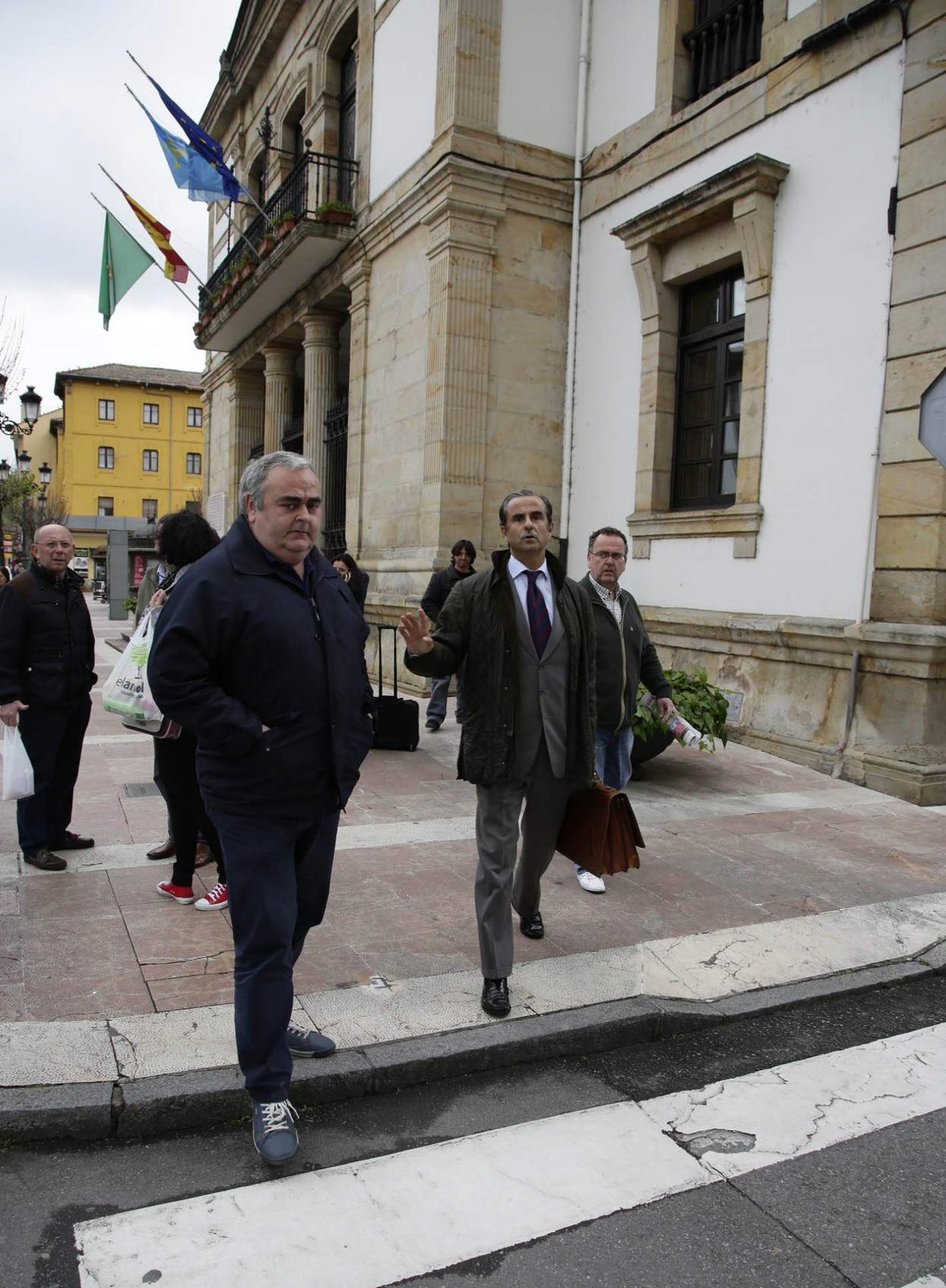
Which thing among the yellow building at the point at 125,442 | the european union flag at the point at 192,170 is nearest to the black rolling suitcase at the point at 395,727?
the european union flag at the point at 192,170

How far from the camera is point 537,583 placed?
3.84m

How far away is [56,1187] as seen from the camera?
8.58 ft

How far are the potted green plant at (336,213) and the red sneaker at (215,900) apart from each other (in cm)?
1205

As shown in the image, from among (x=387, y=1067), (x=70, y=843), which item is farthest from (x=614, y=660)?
(x=70, y=843)

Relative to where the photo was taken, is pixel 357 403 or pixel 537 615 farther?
pixel 357 403

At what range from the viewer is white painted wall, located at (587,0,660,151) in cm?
1049

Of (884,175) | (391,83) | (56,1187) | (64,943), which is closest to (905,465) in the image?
(884,175)

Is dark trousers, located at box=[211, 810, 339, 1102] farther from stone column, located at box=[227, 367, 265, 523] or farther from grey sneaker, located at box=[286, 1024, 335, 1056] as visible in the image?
stone column, located at box=[227, 367, 265, 523]

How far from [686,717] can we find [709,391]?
4263 mm

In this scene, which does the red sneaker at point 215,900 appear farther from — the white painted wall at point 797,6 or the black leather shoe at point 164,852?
the white painted wall at point 797,6

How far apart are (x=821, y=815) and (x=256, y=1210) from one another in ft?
17.4

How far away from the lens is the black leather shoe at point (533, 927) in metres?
4.37

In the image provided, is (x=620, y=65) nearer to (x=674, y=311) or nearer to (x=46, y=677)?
(x=674, y=311)

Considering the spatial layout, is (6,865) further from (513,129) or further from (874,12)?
(513,129)
